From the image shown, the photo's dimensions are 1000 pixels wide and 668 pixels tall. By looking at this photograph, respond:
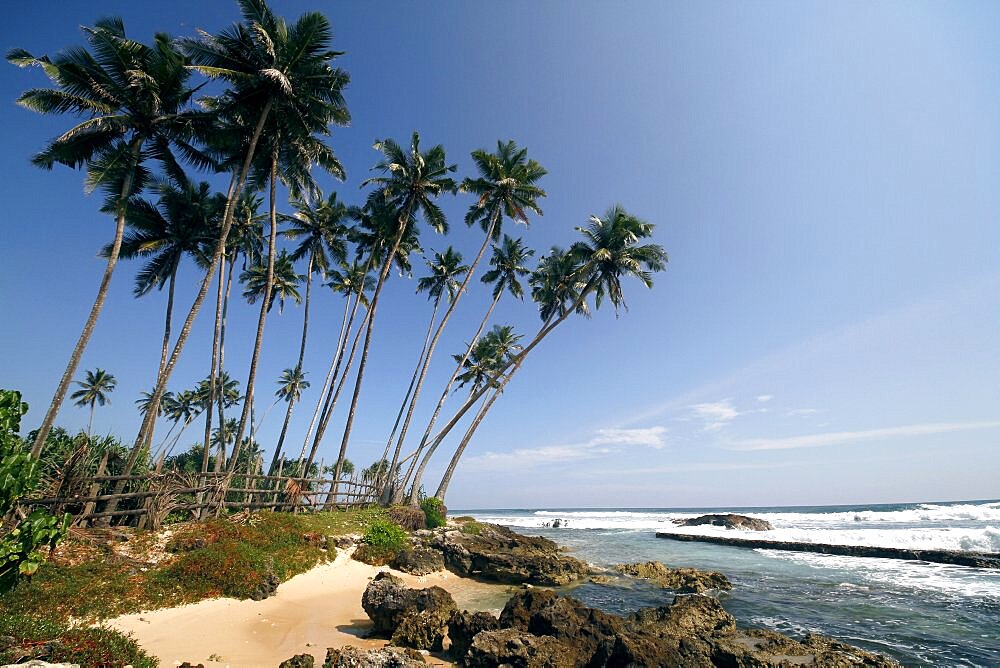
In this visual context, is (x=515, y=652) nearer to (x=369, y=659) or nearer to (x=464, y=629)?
(x=464, y=629)

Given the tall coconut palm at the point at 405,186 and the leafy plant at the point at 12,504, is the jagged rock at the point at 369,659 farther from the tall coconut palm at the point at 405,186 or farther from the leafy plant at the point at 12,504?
the tall coconut palm at the point at 405,186

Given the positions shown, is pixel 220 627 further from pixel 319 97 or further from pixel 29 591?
pixel 319 97

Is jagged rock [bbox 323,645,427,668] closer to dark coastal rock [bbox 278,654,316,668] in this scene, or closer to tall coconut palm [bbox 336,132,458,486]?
dark coastal rock [bbox 278,654,316,668]

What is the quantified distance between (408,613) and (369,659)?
2329mm

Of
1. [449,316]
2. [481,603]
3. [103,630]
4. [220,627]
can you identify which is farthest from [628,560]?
[103,630]

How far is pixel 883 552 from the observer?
21453 millimetres

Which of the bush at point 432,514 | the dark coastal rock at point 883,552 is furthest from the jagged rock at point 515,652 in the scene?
the dark coastal rock at point 883,552

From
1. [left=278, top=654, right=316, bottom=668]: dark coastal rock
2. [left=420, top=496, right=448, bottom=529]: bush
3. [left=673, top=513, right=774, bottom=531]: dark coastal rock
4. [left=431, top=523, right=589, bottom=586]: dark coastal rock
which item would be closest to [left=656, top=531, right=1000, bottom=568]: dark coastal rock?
[left=673, top=513, right=774, bottom=531]: dark coastal rock

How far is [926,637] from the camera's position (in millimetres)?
9266

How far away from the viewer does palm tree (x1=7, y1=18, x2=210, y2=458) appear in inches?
497

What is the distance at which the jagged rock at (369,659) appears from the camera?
576 cm

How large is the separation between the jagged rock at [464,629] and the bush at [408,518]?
12.0m

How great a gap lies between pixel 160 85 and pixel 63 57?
8.04ft

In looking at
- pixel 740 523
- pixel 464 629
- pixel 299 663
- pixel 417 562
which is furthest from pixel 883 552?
pixel 299 663
